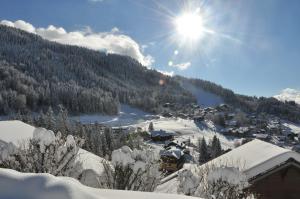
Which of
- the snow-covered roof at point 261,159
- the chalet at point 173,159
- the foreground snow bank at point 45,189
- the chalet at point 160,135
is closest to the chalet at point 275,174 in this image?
the snow-covered roof at point 261,159

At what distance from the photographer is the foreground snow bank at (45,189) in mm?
5566

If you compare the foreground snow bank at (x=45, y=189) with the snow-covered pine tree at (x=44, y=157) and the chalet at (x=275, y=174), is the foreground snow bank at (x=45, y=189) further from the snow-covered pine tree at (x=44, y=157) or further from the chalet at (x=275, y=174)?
the chalet at (x=275, y=174)

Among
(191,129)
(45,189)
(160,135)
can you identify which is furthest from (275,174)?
(191,129)

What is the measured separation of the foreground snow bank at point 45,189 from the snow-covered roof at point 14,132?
14014mm

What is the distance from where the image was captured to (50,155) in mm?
12648

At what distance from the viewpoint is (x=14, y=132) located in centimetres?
2233

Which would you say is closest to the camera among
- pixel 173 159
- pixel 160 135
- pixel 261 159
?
pixel 261 159

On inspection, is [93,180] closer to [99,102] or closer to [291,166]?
[291,166]

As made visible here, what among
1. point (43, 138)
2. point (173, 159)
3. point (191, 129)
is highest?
point (43, 138)

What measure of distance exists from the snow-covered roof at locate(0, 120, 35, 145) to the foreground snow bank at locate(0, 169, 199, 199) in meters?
14.0

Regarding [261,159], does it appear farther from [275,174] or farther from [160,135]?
[160,135]

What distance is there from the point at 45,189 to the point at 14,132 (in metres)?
17.6

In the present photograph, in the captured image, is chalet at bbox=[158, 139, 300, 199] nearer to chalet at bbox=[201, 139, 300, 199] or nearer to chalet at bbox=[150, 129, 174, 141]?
chalet at bbox=[201, 139, 300, 199]

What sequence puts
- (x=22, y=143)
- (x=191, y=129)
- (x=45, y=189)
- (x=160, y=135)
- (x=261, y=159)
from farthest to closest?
(x=191, y=129), (x=160, y=135), (x=261, y=159), (x=22, y=143), (x=45, y=189)
